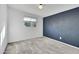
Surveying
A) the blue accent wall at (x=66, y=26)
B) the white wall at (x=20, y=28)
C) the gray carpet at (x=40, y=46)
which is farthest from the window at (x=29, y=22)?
the blue accent wall at (x=66, y=26)

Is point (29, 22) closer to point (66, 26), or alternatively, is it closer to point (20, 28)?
point (20, 28)

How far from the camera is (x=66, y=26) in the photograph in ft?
12.3

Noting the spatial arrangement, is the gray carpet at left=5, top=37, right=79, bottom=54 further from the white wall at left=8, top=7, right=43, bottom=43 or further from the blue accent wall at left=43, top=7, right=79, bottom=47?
the blue accent wall at left=43, top=7, right=79, bottom=47

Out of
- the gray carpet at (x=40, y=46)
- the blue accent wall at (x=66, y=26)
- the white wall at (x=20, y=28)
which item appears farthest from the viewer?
the blue accent wall at (x=66, y=26)

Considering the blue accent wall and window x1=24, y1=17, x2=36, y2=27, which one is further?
the blue accent wall

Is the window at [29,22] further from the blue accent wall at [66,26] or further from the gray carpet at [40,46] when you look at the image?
the blue accent wall at [66,26]

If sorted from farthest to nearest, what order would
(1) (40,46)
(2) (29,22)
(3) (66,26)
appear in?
(3) (66,26)
(1) (40,46)
(2) (29,22)

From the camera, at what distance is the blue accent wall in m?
3.28

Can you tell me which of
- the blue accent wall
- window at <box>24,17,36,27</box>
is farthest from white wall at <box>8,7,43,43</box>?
the blue accent wall

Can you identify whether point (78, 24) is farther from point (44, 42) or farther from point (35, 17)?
point (35, 17)

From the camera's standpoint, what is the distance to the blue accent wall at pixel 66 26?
328 centimetres

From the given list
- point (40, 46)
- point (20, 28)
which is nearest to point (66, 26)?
point (40, 46)
